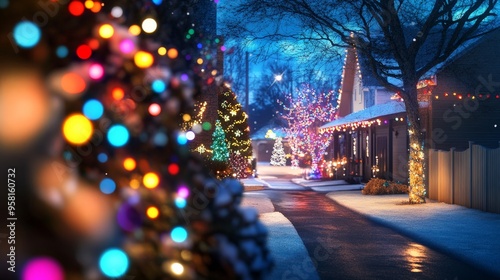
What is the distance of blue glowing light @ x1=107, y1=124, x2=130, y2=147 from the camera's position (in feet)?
10.5

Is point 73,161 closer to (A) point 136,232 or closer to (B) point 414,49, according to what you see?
(A) point 136,232

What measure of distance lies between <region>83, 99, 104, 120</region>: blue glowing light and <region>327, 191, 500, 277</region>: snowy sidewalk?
25.7 feet

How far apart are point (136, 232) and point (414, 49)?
19.0 metres

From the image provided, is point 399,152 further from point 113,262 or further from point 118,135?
point 113,262

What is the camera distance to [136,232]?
3.17 m

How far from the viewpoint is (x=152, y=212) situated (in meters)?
3.28

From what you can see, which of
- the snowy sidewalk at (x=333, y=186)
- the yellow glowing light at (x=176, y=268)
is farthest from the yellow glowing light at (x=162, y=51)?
the snowy sidewalk at (x=333, y=186)

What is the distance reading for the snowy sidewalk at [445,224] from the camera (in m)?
11.1

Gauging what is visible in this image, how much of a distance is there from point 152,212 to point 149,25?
124 cm

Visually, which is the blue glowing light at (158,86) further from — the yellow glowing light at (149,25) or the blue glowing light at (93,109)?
the yellow glowing light at (149,25)

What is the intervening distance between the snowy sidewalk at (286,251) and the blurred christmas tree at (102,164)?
365 centimetres

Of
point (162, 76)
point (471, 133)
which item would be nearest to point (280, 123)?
point (471, 133)

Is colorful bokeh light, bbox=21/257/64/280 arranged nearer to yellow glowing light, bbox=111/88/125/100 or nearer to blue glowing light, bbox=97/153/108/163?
blue glowing light, bbox=97/153/108/163

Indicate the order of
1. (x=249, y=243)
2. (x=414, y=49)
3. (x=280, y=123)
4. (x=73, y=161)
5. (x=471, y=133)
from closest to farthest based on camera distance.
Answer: (x=73, y=161) → (x=249, y=243) → (x=414, y=49) → (x=471, y=133) → (x=280, y=123)
